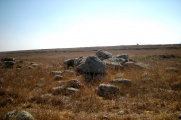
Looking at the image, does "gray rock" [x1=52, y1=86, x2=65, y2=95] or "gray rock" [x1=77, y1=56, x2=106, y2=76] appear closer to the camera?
"gray rock" [x1=52, y1=86, x2=65, y2=95]

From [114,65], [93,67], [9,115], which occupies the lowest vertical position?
[9,115]

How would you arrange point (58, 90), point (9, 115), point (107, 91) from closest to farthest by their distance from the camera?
point (9, 115), point (107, 91), point (58, 90)

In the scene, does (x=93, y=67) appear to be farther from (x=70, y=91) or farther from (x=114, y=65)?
(x=70, y=91)

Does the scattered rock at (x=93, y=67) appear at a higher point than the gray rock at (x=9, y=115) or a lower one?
higher

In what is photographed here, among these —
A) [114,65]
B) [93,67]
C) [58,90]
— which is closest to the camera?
[58,90]

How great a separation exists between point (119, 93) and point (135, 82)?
6.91 feet

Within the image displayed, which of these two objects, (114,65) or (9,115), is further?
(114,65)

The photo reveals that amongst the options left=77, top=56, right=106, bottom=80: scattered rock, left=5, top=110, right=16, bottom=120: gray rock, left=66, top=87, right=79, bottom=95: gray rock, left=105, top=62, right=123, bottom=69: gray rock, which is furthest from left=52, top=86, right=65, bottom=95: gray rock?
left=105, top=62, right=123, bottom=69: gray rock

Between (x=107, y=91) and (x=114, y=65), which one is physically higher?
(x=114, y=65)

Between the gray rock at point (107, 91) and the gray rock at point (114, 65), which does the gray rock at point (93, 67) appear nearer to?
the gray rock at point (114, 65)

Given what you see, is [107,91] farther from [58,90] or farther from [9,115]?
[9,115]

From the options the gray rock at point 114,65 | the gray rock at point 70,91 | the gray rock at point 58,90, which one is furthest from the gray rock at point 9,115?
the gray rock at point 114,65

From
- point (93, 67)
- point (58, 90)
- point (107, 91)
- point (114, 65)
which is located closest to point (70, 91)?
point (58, 90)

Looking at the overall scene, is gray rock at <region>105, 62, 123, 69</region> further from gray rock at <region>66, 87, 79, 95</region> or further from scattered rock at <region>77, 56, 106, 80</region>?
gray rock at <region>66, 87, 79, 95</region>
